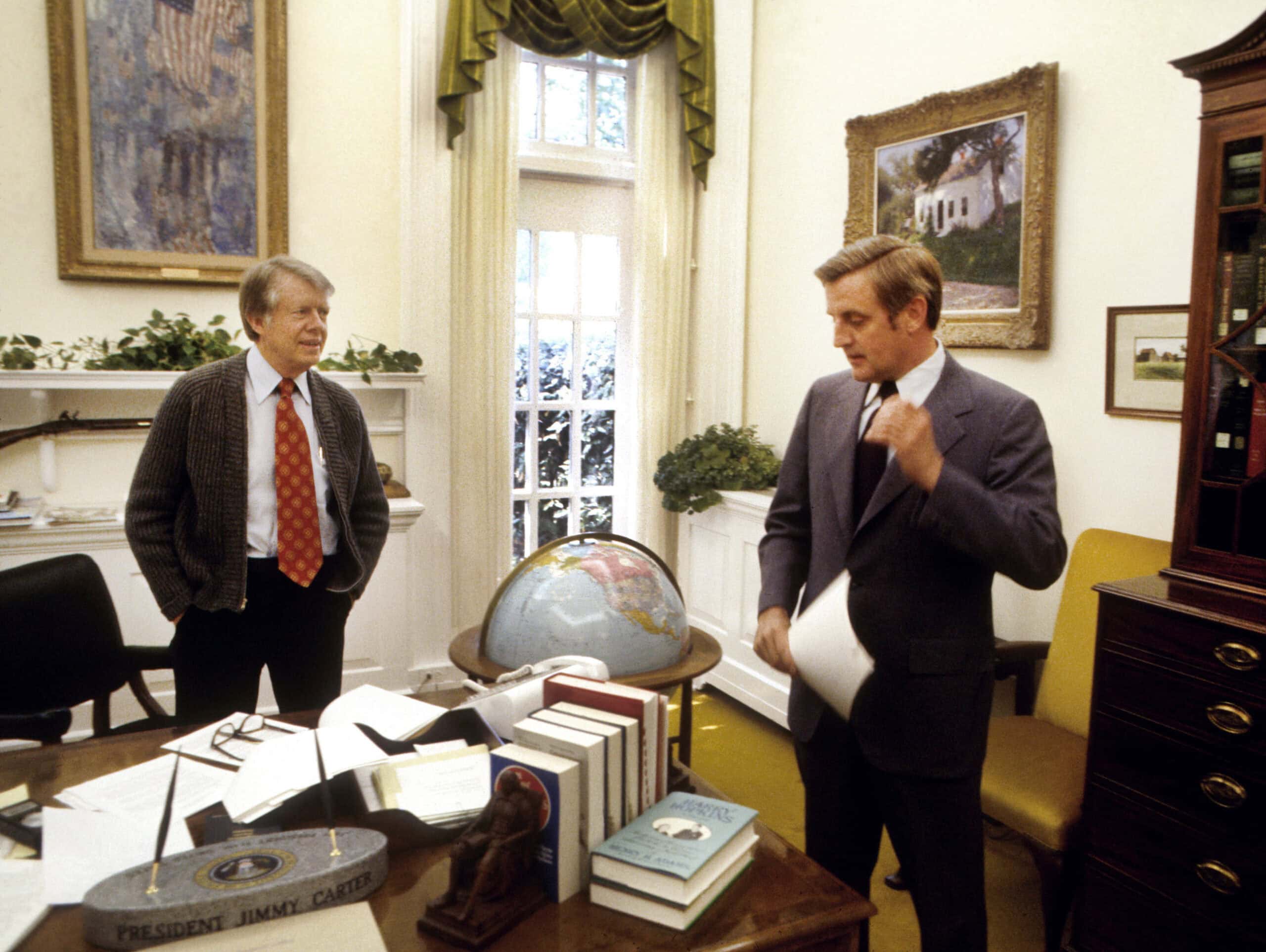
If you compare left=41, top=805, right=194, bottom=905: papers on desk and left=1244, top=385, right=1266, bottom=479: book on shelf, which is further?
left=1244, top=385, right=1266, bottom=479: book on shelf

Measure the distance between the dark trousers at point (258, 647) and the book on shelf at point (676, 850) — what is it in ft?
4.85

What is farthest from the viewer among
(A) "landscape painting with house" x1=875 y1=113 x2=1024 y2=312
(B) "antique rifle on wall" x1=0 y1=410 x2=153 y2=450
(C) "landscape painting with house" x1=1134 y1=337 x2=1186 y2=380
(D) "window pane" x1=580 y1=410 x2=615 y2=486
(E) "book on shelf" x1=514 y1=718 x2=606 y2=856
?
(D) "window pane" x1=580 y1=410 x2=615 y2=486

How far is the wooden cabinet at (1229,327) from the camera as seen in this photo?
7.32 ft

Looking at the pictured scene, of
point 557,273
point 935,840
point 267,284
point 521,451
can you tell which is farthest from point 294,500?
point 557,273

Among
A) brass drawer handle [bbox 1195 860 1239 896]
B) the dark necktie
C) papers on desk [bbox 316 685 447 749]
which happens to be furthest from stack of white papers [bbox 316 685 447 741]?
brass drawer handle [bbox 1195 860 1239 896]

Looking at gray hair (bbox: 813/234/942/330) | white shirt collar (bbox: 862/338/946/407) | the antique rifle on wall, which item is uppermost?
gray hair (bbox: 813/234/942/330)

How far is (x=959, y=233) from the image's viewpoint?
3750 millimetres

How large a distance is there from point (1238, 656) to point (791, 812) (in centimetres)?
185

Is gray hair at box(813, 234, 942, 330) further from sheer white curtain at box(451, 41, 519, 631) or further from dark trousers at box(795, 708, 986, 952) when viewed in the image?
sheer white curtain at box(451, 41, 519, 631)

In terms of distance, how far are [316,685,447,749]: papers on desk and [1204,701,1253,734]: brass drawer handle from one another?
1736mm

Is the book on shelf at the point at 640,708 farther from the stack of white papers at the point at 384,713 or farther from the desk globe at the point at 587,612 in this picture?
the desk globe at the point at 587,612

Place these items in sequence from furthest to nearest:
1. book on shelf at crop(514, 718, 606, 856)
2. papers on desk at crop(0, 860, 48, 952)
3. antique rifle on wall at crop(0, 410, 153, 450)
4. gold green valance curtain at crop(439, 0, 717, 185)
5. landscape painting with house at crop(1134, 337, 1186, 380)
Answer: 1. gold green valance curtain at crop(439, 0, 717, 185)
2. antique rifle on wall at crop(0, 410, 153, 450)
3. landscape painting with house at crop(1134, 337, 1186, 380)
4. book on shelf at crop(514, 718, 606, 856)
5. papers on desk at crop(0, 860, 48, 952)

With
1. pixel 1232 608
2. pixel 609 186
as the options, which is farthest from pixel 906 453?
pixel 609 186

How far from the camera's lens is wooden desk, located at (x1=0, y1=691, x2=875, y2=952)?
4.25ft
